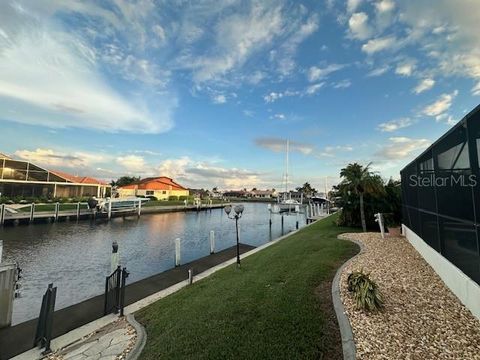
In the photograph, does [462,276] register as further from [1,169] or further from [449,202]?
[1,169]

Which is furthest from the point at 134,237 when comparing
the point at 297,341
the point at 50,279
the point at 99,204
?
the point at 297,341

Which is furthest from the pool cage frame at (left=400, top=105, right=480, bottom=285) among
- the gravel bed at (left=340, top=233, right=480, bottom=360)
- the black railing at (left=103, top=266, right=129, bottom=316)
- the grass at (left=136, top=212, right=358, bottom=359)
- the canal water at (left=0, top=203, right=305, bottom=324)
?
the canal water at (left=0, top=203, right=305, bottom=324)

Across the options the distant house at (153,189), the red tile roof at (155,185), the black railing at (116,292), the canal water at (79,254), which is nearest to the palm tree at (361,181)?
the canal water at (79,254)

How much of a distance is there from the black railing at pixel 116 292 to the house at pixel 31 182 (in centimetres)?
4934

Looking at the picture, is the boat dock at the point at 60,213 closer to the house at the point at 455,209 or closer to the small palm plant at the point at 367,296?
the small palm plant at the point at 367,296

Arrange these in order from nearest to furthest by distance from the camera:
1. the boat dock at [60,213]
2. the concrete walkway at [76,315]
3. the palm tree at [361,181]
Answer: the concrete walkway at [76,315] → the palm tree at [361,181] → the boat dock at [60,213]

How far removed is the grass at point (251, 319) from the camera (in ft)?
14.8

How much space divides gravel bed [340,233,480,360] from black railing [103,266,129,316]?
6212 millimetres

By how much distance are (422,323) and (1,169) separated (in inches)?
2289

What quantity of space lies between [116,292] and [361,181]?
17.3 m

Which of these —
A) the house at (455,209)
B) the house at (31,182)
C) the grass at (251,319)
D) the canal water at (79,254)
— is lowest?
the canal water at (79,254)

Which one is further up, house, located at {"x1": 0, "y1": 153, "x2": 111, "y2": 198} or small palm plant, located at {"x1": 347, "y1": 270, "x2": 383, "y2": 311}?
house, located at {"x1": 0, "y1": 153, "x2": 111, "y2": 198}

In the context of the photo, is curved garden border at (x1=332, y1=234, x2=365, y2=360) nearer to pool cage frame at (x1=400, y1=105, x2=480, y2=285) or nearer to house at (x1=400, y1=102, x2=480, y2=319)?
house at (x1=400, y1=102, x2=480, y2=319)

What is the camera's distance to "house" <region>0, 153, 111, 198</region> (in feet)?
145
